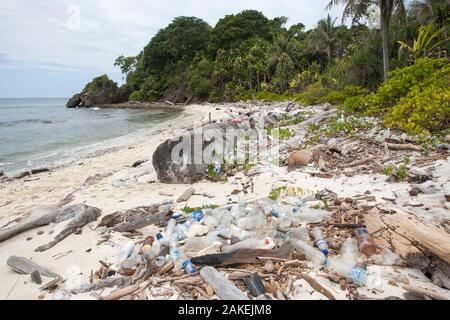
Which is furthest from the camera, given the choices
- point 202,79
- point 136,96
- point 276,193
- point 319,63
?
point 136,96

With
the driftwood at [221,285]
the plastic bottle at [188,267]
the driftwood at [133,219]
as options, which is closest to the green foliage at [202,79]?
the driftwood at [133,219]

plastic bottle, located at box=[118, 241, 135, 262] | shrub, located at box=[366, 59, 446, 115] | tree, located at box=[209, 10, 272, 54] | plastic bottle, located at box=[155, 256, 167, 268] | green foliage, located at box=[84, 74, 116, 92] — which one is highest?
tree, located at box=[209, 10, 272, 54]

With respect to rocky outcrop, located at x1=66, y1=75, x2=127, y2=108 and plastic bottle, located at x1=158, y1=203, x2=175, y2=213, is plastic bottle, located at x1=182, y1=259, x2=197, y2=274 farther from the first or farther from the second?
rocky outcrop, located at x1=66, y1=75, x2=127, y2=108

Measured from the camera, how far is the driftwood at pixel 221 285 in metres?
2.63

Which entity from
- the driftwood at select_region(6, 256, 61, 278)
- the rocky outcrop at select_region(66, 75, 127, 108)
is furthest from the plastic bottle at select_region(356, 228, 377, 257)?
the rocky outcrop at select_region(66, 75, 127, 108)

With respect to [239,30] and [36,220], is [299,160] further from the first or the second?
[239,30]

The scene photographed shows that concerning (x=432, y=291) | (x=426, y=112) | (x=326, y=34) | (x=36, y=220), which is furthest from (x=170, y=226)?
(x=326, y=34)

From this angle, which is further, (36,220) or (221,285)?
(36,220)

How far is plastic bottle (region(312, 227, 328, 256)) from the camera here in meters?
3.15

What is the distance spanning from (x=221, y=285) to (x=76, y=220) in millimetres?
3249

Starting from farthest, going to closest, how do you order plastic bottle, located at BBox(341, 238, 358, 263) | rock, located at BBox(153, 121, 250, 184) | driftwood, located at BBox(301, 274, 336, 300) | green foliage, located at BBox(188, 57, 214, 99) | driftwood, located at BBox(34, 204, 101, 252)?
1. green foliage, located at BBox(188, 57, 214, 99)
2. rock, located at BBox(153, 121, 250, 184)
3. driftwood, located at BBox(34, 204, 101, 252)
4. plastic bottle, located at BBox(341, 238, 358, 263)
5. driftwood, located at BBox(301, 274, 336, 300)

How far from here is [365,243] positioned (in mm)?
3123

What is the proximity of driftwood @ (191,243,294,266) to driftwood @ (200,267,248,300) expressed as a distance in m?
0.17
